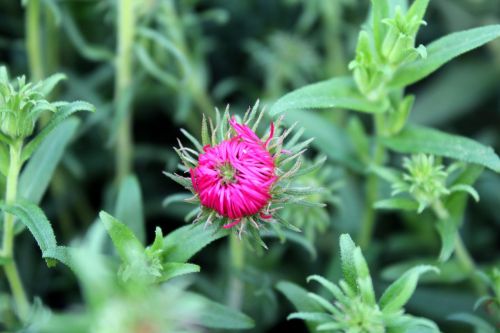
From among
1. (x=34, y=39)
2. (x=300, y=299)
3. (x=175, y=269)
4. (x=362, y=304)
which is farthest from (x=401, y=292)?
(x=34, y=39)

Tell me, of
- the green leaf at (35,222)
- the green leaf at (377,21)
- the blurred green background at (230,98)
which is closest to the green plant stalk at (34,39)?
the blurred green background at (230,98)

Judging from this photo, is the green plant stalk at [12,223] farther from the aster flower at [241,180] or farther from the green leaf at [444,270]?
the green leaf at [444,270]

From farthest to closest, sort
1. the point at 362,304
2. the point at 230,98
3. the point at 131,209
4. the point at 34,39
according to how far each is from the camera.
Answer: the point at 230,98 < the point at 34,39 < the point at 131,209 < the point at 362,304

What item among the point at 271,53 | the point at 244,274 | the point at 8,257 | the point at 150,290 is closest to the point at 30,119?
the point at 8,257

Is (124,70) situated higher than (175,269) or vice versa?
(124,70)

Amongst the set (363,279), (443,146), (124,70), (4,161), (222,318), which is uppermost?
(124,70)

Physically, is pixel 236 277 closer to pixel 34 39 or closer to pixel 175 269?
pixel 175 269

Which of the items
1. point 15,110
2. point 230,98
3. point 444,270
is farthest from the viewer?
point 230,98

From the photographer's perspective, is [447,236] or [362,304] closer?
[362,304]
